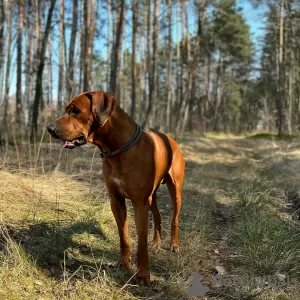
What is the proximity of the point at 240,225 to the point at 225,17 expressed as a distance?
94.8 ft

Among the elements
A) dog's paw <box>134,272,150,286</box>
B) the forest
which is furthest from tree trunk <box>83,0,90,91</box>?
dog's paw <box>134,272,150,286</box>

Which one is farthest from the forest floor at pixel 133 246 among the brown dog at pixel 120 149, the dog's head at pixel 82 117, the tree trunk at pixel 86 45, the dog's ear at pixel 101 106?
the tree trunk at pixel 86 45

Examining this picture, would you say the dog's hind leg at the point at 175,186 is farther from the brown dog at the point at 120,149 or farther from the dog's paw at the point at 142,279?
the dog's paw at the point at 142,279

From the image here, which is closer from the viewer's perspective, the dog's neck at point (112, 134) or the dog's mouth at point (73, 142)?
the dog's mouth at point (73, 142)

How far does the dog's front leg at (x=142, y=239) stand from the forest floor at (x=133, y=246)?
10cm

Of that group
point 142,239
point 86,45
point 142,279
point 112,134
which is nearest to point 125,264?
point 142,279

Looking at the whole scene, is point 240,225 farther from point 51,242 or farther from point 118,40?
point 118,40

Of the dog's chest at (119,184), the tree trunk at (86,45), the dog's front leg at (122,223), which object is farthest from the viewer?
the tree trunk at (86,45)

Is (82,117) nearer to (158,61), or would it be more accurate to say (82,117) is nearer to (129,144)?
(129,144)

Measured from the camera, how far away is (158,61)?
28.6 meters

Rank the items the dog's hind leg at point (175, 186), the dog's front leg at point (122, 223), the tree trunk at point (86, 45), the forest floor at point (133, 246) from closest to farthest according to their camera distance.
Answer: the forest floor at point (133, 246) → the dog's front leg at point (122, 223) → the dog's hind leg at point (175, 186) → the tree trunk at point (86, 45)

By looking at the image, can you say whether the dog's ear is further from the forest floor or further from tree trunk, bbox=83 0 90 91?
tree trunk, bbox=83 0 90 91

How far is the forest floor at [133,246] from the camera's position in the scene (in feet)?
9.29

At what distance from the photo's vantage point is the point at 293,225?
15.3 feet
